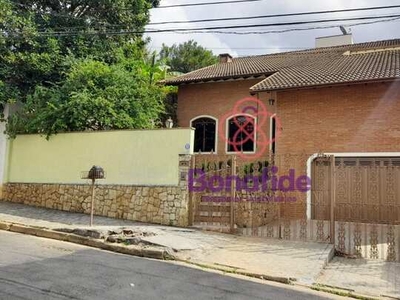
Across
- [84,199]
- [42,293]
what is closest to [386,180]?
[42,293]

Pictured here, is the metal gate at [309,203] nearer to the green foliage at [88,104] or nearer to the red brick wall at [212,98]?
the green foliage at [88,104]

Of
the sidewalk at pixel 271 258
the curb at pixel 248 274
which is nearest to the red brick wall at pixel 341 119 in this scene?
the sidewalk at pixel 271 258

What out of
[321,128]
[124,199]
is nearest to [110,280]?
[124,199]

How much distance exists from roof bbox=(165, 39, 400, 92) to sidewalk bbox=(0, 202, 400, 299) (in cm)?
693

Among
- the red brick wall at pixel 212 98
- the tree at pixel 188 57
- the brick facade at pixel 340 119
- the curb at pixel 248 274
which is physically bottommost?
the curb at pixel 248 274

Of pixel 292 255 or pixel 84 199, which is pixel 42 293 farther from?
pixel 84 199

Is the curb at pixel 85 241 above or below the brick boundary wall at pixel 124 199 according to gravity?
below

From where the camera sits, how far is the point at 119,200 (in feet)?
38.8

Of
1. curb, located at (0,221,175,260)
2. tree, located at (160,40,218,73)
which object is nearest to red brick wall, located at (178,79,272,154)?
curb, located at (0,221,175,260)

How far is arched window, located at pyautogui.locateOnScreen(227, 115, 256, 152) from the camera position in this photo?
61.3ft

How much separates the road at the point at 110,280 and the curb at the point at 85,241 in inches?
13.9

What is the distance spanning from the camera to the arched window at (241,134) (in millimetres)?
18672

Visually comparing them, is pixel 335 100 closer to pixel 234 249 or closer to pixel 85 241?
pixel 234 249

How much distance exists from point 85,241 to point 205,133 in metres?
12.1
